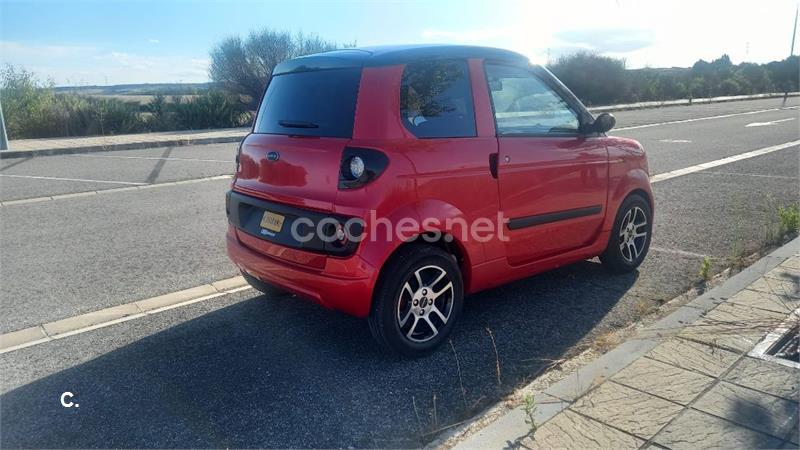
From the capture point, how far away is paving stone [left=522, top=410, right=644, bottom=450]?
274cm

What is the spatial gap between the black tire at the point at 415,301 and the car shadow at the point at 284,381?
0.46 ft

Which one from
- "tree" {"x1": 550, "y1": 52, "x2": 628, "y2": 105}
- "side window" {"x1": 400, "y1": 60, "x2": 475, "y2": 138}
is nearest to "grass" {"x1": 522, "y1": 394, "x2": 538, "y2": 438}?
"side window" {"x1": 400, "y1": 60, "x2": 475, "y2": 138}

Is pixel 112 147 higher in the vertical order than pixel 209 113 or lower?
lower

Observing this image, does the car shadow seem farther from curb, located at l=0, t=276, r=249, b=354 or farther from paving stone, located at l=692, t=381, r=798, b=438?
paving stone, located at l=692, t=381, r=798, b=438

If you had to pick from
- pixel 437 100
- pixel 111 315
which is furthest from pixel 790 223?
pixel 111 315

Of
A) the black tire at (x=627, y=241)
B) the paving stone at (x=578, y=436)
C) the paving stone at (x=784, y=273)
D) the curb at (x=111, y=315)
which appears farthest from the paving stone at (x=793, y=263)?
the curb at (x=111, y=315)

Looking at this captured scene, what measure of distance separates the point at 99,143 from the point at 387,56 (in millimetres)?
14604

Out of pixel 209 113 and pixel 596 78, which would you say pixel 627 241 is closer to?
pixel 209 113

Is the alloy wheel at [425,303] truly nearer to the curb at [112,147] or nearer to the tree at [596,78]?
the curb at [112,147]

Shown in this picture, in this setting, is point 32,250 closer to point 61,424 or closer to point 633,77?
point 61,424

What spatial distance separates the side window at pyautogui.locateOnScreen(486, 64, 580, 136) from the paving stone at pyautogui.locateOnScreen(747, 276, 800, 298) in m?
1.82

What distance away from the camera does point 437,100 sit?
3.86 metres

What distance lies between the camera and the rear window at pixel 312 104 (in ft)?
12.0

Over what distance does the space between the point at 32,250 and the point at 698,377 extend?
6006 mm
